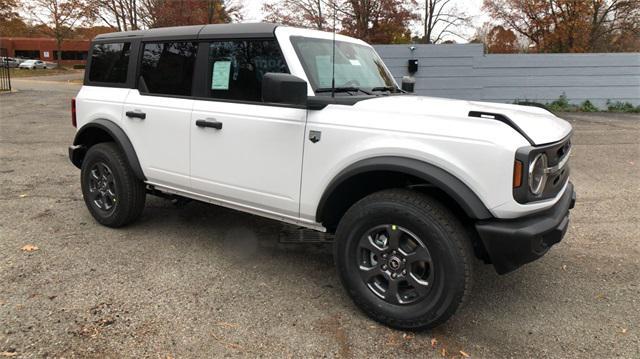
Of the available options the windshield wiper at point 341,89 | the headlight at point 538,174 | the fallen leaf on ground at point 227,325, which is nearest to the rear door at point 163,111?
the windshield wiper at point 341,89

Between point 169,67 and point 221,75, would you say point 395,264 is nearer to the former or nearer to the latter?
point 221,75

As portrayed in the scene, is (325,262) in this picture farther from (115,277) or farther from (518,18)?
(518,18)

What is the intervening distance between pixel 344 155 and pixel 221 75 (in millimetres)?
1370

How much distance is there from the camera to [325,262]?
13.6 ft

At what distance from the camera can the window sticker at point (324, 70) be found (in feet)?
11.6

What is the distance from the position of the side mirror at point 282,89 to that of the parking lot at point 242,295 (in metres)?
1.42

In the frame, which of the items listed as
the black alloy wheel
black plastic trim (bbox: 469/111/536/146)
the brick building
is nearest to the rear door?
the black alloy wheel

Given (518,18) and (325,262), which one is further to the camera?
(518,18)

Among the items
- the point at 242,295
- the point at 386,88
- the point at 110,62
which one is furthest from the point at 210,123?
the point at 110,62

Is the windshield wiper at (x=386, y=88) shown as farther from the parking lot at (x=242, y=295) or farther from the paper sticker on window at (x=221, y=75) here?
the parking lot at (x=242, y=295)

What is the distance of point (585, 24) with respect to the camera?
29.0 metres

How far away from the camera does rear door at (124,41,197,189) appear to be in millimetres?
4078

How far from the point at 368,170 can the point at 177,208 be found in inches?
128

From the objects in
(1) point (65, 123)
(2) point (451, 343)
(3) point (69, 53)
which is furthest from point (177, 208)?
(3) point (69, 53)
